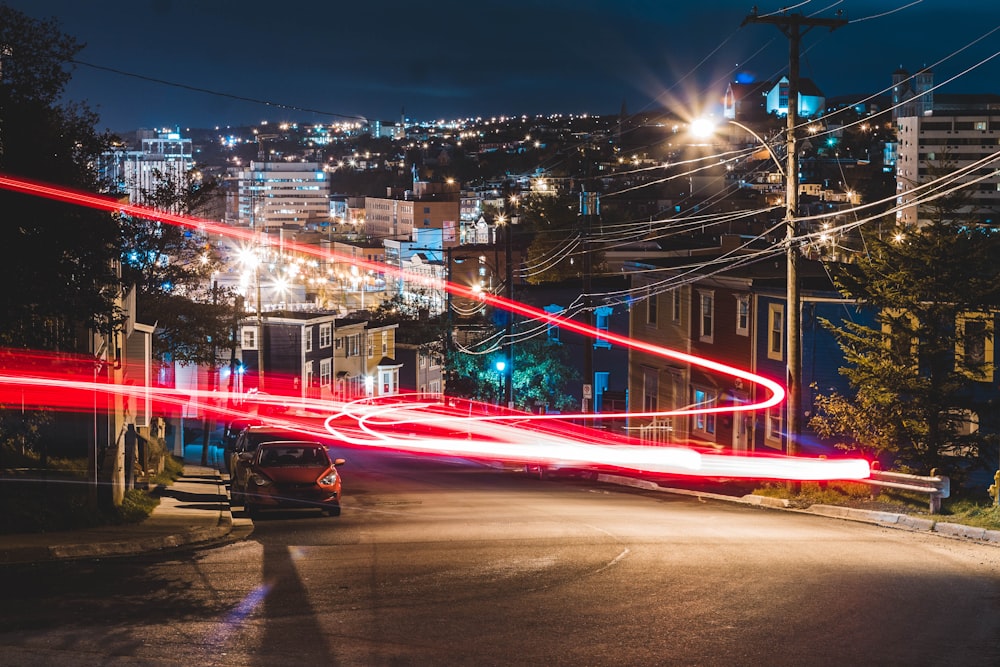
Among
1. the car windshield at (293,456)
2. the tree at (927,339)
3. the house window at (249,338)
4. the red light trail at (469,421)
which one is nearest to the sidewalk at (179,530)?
the car windshield at (293,456)

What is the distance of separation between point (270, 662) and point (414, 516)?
12408 millimetres

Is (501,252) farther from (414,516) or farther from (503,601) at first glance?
(503,601)

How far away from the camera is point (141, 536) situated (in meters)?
17.7

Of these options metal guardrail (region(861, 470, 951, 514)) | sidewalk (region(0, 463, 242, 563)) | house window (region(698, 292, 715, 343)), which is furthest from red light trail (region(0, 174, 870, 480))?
sidewalk (region(0, 463, 242, 563))

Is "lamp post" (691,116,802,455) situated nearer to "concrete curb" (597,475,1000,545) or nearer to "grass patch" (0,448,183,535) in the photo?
"concrete curb" (597,475,1000,545)

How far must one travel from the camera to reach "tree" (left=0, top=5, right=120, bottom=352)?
16.6m

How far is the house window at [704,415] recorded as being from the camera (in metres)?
42.2

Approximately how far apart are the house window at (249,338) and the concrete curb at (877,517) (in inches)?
1846

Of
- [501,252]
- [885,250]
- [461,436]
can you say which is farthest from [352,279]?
[885,250]

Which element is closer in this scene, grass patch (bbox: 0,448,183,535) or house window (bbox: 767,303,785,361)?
grass patch (bbox: 0,448,183,535)

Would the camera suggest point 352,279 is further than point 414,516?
Yes

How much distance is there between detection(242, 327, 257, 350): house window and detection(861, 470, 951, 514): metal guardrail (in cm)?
5522

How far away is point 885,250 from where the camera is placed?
2562cm

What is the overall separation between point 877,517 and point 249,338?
189 ft
